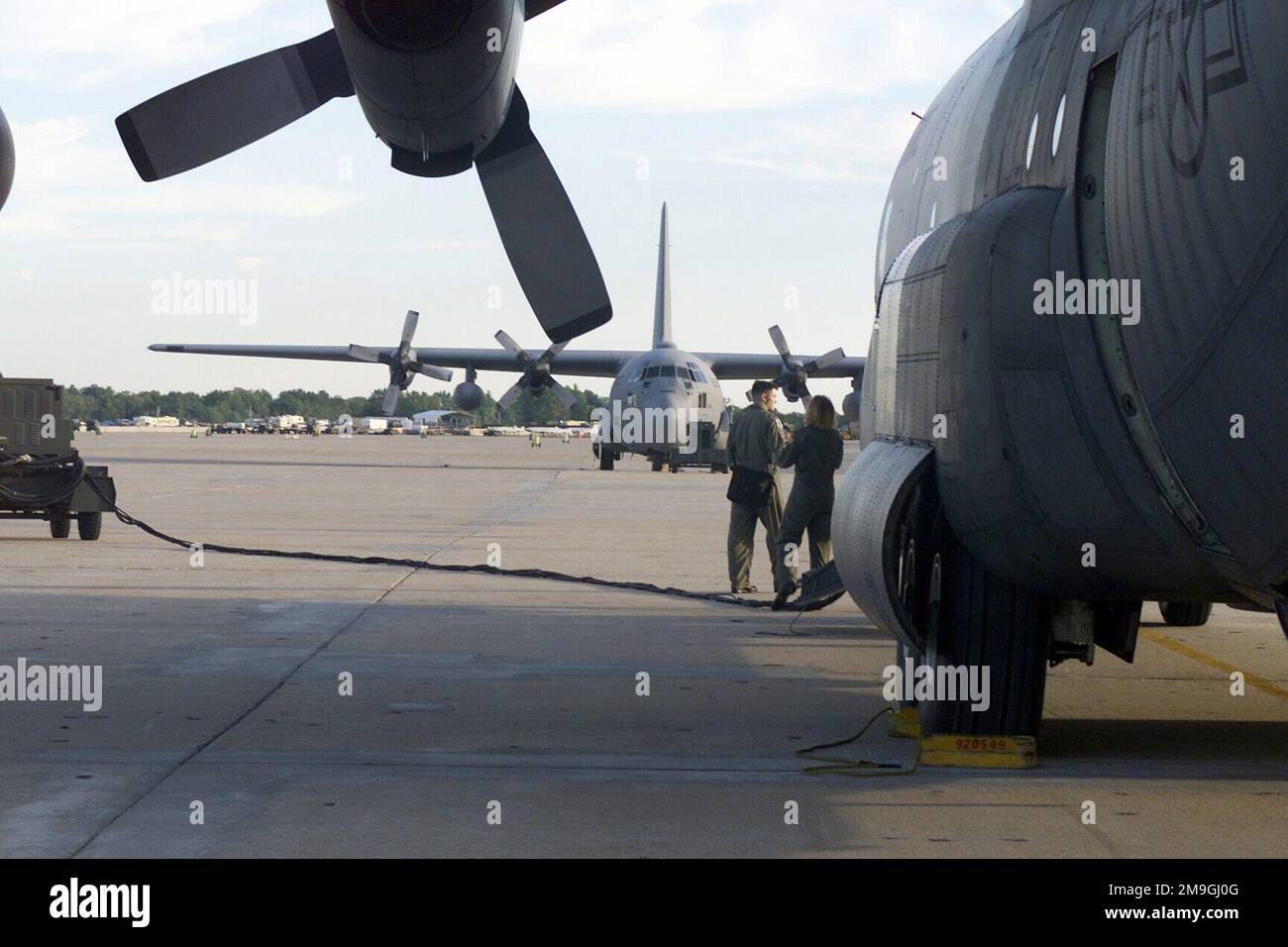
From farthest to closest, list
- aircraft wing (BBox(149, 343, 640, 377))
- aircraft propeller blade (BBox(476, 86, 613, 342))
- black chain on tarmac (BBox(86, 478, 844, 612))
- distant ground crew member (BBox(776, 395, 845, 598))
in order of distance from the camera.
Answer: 1. aircraft wing (BBox(149, 343, 640, 377))
2. black chain on tarmac (BBox(86, 478, 844, 612))
3. distant ground crew member (BBox(776, 395, 845, 598))
4. aircraft propeller blade (BBox(476, 86, 613, 342))

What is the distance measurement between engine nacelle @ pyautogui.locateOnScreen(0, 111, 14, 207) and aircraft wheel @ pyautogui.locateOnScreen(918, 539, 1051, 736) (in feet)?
16.0

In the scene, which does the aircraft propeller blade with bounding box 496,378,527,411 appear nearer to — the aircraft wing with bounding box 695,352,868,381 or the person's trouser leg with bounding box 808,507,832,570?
the aircraft wing with bounding box 695,352,868,381

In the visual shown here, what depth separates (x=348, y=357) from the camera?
Result: 55.2 metres

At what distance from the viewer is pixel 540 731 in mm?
8023

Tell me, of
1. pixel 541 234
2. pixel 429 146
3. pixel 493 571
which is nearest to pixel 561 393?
pixel 493 571

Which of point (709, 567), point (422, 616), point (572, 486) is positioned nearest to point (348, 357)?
point (572, 486)

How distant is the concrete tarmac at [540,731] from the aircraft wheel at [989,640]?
30 cm

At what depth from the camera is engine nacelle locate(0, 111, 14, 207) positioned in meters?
7.66

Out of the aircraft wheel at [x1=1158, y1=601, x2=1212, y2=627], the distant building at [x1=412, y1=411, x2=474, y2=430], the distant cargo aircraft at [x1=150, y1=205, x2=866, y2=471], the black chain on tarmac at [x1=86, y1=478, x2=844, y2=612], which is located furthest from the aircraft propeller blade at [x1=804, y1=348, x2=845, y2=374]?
the distant building at [x1=412, y1=411, x2=474, y2=430]

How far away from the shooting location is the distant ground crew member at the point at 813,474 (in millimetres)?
13336

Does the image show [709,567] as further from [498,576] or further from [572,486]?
[572,486]

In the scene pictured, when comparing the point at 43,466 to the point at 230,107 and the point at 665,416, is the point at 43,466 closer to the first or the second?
the point at 230,107

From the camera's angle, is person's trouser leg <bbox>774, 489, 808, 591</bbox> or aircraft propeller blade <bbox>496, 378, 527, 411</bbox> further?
aircraft propeller blade <bbox>496, 378, 527, 411</bbox>

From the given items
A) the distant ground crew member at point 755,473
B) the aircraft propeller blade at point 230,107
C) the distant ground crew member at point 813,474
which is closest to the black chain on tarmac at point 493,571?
the distant ground crew member at point 755,473
